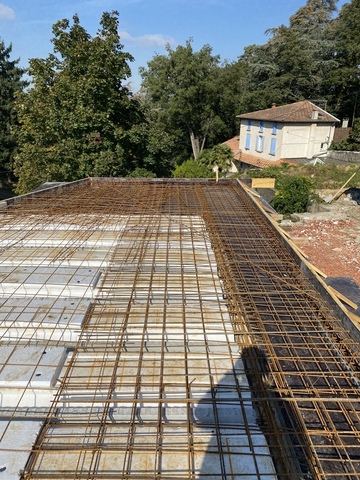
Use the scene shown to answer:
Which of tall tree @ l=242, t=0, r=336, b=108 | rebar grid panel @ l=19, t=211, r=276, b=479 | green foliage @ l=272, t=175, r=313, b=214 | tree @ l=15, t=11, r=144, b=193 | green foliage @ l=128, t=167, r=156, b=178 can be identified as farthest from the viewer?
tall tree @ l=242, t=0, r=336, b=108

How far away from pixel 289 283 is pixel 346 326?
38.1 inches

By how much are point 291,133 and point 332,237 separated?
15.7m

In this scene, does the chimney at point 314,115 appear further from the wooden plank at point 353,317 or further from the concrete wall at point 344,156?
the wooden plank at point 353,317

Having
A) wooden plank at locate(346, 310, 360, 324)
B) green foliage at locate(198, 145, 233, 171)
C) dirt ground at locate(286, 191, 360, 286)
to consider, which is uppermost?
wooden plank at locate(346, 310, 360, 324)

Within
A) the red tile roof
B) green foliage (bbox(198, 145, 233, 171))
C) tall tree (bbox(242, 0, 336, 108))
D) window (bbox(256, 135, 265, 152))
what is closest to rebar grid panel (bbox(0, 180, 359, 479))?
green foliage (bbox(198, 145, 233, 171))

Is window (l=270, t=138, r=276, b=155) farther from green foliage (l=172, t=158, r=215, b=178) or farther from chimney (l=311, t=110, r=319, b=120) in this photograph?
green foliage (l=172, t=158, r=215, b=178)

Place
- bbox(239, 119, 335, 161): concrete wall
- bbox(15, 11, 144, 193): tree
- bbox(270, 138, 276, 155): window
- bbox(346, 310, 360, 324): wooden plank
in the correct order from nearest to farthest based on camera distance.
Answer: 1. bbox(346, 310, 360, 324): wooden plank
2. bbox(15, 11, 144, 193): tree
3. bbox(239, 119, 335, 161): concrete wall
4. bbox(270, 138, 276, 155): window

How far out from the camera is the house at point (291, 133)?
29.2 metres

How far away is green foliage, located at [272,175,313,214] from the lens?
794 inches

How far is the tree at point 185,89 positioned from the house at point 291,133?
270 inches

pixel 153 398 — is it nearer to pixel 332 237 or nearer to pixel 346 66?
pixel 332 237

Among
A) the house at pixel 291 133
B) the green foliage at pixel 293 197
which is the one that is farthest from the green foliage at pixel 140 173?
the house at pixel 291 133

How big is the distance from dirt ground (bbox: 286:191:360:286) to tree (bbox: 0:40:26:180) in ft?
76.7

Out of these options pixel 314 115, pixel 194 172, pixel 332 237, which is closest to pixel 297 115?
pixel 314 115
